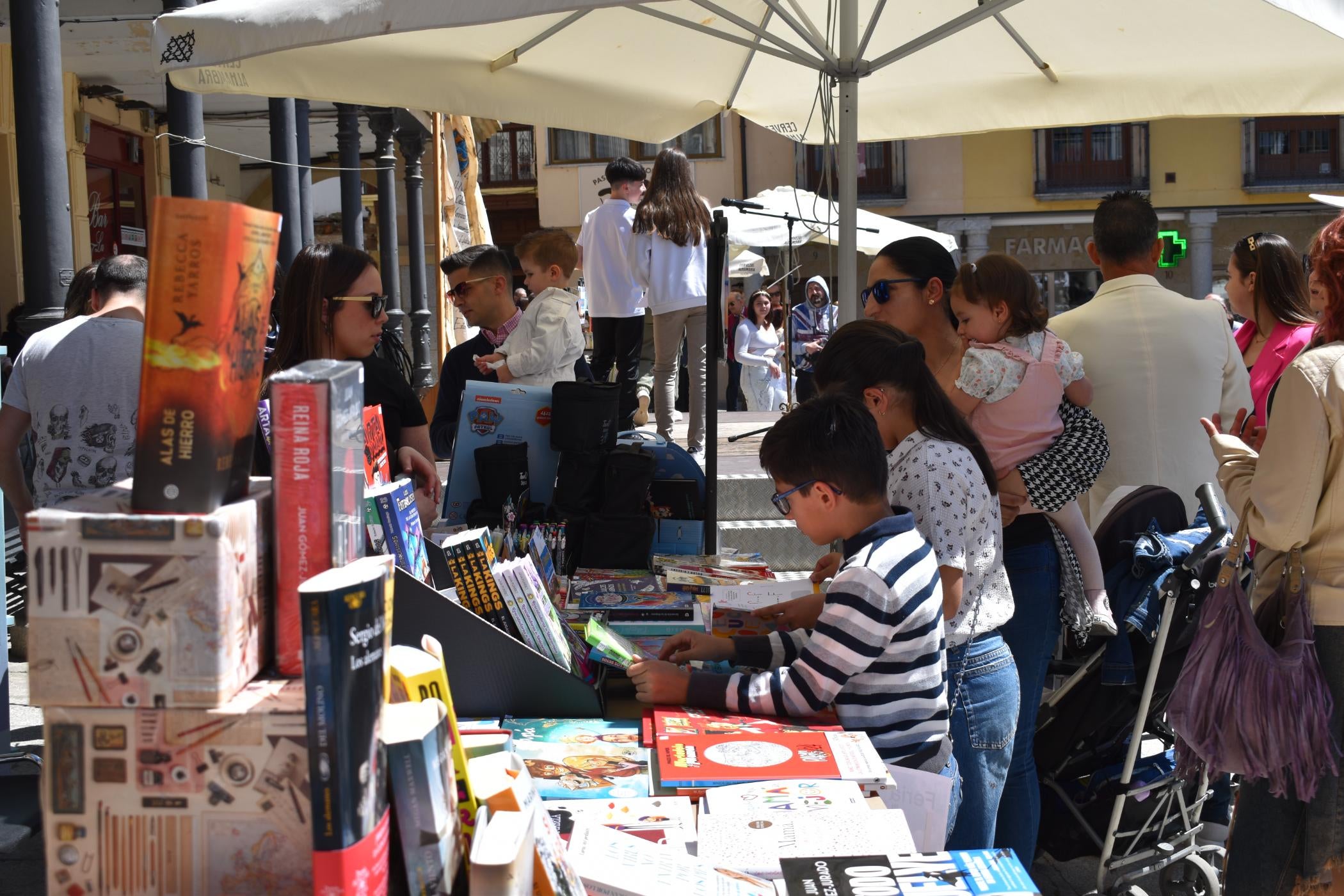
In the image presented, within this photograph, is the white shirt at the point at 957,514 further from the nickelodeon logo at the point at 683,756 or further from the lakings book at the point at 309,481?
the lakings book at the point at 309,481

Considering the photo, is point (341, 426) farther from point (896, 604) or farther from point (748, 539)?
point (748, 539)

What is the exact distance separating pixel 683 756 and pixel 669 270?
4.99 m

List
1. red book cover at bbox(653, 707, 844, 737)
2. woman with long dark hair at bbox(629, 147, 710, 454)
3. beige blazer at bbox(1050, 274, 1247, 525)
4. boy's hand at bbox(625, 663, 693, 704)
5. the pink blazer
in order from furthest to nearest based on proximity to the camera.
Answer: woman with long dark hair at bbox(629, 147, 710, 454)
the pink blazer
beige blazer at bbox(1050, 274, 1247, 525)
boy's hand at bbox(625, 663, 693, 704)
red book cover at bbox(653, 707, 844, 737)

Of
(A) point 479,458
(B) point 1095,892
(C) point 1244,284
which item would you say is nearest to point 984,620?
(B) point 1095,892

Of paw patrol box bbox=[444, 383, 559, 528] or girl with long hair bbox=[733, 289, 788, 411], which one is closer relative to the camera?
paw patrol box bbox=[444, 383, 559, 528]

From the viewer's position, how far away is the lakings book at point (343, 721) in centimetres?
108

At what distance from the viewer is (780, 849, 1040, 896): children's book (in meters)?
1.46

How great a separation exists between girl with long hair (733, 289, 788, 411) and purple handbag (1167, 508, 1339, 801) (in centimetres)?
1090

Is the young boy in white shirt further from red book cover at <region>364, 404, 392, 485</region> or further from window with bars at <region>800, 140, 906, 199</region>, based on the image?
window with bars at <region>800, 140, 906, 199</region>

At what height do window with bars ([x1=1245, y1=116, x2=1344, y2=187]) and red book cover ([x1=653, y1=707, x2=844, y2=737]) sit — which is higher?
window with bars ([x1=1245, y1=116, x2=1344, y2=187])

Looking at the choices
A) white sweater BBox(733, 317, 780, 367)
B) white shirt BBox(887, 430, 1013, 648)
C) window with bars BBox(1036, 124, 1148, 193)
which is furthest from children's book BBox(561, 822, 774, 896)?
window with bars BBox(1036, 124, 1148, 193)

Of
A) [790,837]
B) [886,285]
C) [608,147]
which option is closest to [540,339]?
[886,285]

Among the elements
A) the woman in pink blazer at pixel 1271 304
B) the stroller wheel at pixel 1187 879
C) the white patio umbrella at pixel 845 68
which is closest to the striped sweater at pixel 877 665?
the stroller wheel at pixel 1187 879

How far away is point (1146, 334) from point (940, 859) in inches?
110
